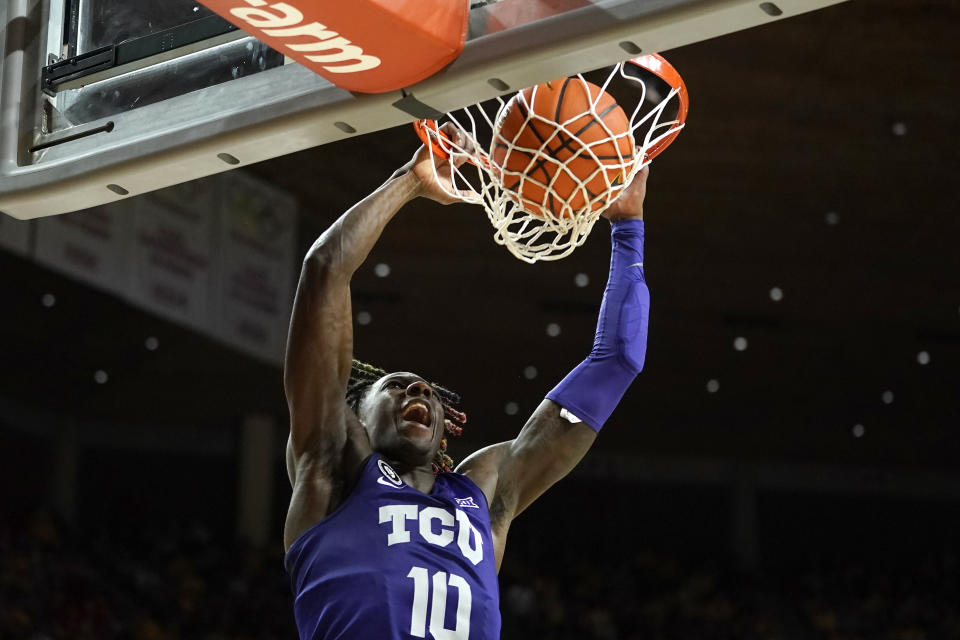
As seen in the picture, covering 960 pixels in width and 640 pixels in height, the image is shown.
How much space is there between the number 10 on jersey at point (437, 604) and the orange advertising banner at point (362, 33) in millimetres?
1156

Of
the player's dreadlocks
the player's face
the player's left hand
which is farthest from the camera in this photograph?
the player's left hand

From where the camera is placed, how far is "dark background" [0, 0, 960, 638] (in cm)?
888

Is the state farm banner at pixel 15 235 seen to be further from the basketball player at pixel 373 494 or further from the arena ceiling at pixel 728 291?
the basketball player at pixel 373 494

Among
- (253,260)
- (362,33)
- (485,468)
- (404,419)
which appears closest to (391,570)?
(404,419)

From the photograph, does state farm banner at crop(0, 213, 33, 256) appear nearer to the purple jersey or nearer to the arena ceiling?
the arena ceiling

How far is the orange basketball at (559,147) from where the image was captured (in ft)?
10.5

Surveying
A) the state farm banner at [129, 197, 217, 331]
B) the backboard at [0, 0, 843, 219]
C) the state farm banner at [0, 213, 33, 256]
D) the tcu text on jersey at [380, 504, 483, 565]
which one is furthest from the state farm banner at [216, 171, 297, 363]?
the backboard at [0, 0, 843, 219]

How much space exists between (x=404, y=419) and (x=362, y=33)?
1.25 m

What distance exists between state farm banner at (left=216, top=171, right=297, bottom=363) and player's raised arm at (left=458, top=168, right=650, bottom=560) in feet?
21.5

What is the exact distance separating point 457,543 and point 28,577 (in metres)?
7.75

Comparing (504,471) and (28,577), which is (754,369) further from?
(504,471)

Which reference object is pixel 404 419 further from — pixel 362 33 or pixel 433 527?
pixel 362 33

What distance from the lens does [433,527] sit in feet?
10.4

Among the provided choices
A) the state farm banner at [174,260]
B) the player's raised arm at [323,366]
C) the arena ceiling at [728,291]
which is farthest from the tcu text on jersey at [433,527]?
the state farm banner at [174,260]
